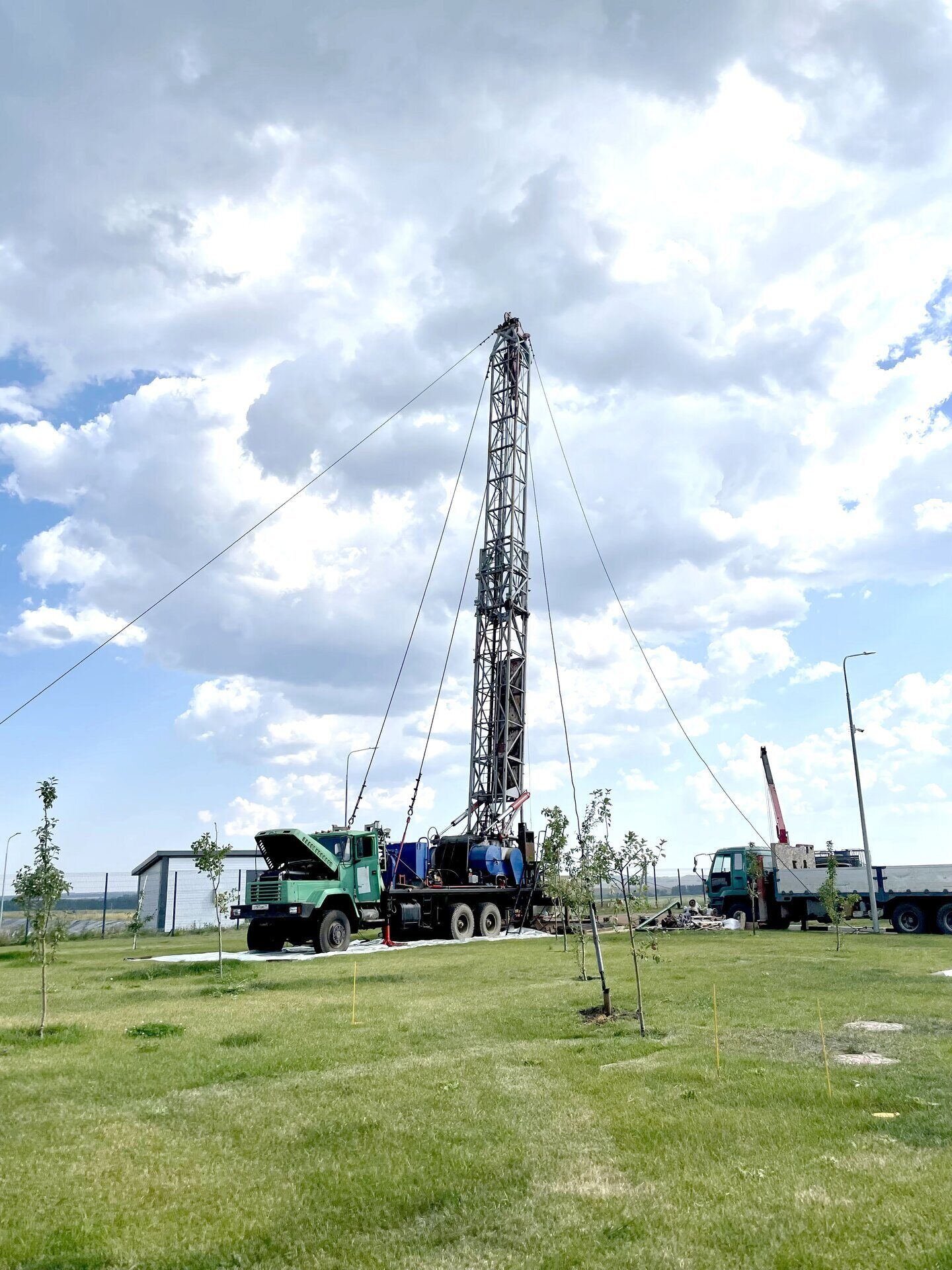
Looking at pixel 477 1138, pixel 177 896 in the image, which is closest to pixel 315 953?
pixel 477 1138

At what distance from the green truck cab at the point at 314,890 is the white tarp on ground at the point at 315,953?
1.80 feet

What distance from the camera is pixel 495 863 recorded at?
127 feet

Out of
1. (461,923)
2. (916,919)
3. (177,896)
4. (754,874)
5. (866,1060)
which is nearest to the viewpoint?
(866,1060)

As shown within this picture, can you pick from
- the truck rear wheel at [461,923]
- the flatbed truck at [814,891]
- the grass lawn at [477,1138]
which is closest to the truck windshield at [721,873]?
the flatbed truck at [814,891]

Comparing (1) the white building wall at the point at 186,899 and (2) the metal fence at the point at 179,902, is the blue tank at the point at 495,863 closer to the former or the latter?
(1) the white building wall at the point at 186,899

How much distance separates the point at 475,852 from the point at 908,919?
58.9 feet

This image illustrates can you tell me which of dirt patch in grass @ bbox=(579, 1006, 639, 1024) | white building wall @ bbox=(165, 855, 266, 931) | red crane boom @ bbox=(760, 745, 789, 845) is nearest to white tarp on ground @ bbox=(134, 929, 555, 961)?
dirt patch in grass @ bbox=(579, 1006, 639, 1024)

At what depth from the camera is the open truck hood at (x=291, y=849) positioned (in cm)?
2914

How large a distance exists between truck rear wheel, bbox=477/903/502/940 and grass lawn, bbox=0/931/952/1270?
20.8 meters

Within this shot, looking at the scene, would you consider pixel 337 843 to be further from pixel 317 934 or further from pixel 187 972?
pixel 187 972

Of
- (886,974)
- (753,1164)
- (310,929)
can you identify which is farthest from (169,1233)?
(310,929)

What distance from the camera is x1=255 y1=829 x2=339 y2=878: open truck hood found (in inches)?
1147

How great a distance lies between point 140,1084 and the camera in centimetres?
1043

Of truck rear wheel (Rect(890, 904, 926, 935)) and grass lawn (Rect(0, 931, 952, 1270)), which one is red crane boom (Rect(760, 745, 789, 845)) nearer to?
truck rear wheel (Rect(890, 904, 926, 935))
